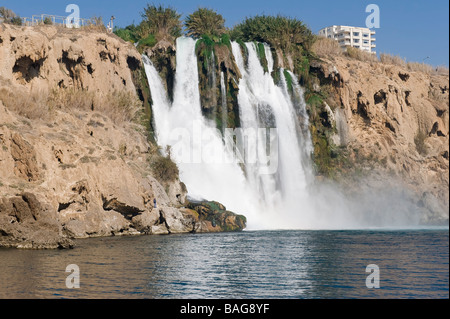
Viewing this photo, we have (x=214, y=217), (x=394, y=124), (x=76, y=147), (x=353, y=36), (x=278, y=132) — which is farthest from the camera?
(x=353, y=36)

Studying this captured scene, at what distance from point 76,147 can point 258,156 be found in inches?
729

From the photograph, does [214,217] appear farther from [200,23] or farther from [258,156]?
[200,23]

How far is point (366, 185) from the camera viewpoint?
58.8m

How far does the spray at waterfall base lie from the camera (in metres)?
46.1

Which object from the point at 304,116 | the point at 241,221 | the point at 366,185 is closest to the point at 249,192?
the point at 241,221

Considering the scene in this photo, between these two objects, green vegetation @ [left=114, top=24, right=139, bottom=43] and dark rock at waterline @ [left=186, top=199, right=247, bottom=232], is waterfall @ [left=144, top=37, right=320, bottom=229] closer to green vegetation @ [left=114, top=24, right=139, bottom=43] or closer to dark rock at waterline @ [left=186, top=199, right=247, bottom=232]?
dark rock at waterline @ [left=186, top=199, right=247, bottom=232]

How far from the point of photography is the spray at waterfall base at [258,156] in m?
46.1

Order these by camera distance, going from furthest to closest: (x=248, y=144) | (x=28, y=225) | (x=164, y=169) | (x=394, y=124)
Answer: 1. (x=394, y=124)
2. (x=248, y=144)
3. (x=164, y=169)
4. (x=28, y=225)

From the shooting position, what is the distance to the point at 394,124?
64125mm

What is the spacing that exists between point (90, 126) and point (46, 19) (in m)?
12.6

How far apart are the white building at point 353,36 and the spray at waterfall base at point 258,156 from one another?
120 meters

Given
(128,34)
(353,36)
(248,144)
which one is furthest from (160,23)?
(353,36)

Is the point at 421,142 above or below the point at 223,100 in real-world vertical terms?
above

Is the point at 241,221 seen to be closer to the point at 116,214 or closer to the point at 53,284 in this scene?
the point at 116,214
